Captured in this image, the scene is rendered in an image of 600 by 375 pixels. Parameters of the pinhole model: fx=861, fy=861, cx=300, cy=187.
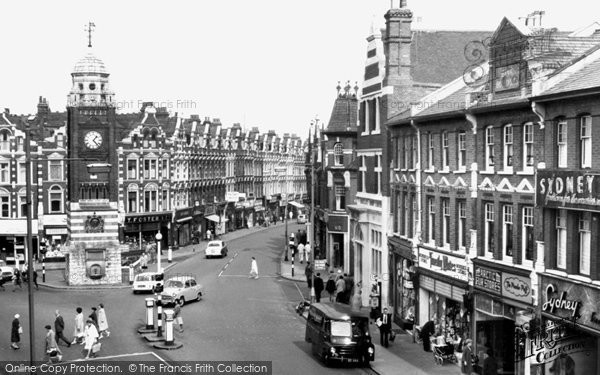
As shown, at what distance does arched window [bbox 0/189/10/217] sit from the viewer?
72.0m

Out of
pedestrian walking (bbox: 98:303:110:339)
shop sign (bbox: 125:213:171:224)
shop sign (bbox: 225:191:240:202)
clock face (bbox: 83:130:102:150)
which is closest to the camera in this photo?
pedestrian walking (bbox: 98:303:110:339)

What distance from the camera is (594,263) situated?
2295cm

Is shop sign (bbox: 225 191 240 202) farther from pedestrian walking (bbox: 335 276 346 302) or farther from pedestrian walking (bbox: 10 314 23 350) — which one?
pedestrian walking (bbox: 10 314 23 350)

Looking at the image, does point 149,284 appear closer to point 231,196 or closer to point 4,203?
point 4,203

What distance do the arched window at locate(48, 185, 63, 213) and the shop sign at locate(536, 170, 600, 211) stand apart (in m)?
55.4

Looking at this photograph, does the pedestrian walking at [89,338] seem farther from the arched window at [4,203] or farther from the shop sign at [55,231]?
the arched window at [4,203]

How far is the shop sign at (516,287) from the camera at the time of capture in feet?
86.5

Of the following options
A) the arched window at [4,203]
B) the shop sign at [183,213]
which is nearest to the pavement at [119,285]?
the shop sign at [183,213]

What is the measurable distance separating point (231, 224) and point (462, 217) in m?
74.0

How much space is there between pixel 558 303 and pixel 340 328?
8.12 meters

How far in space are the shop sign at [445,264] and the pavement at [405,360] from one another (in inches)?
124

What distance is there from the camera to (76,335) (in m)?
34.2

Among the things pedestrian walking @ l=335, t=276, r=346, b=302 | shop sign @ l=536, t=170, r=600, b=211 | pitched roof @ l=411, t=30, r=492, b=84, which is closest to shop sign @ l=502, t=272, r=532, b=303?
shop sign @ l=536, t=170, r=600, b=211

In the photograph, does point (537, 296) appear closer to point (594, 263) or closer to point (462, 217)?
point (594, 263)
